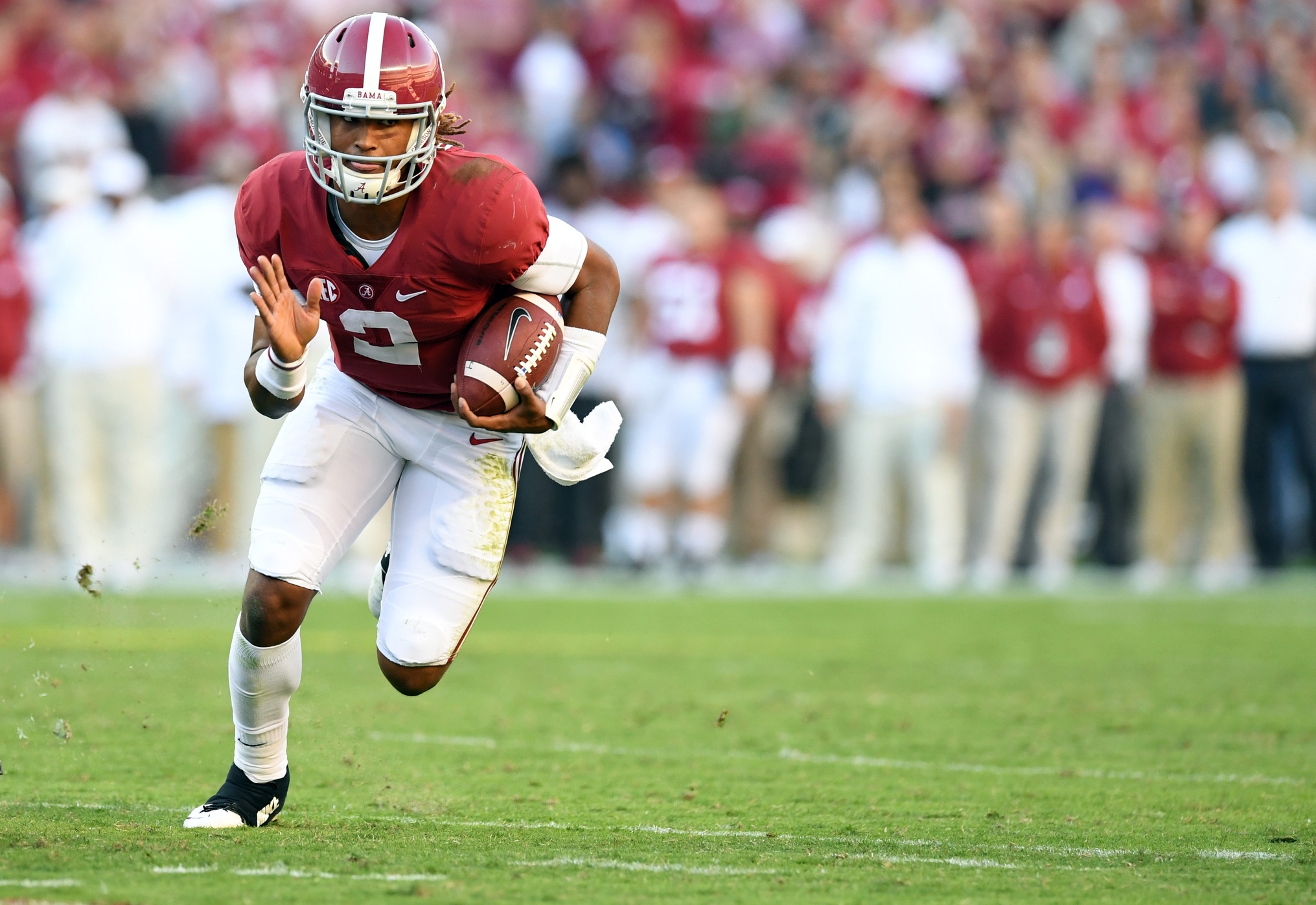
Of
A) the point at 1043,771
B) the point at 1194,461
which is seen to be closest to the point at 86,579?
the point at 1043,771

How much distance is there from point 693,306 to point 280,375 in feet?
22.4

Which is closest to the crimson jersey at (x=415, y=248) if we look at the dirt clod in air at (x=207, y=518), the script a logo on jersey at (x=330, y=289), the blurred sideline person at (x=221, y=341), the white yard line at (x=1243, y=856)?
the script a logo on jersey at (x=330, y=289)

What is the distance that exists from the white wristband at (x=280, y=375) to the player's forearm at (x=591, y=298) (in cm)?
72

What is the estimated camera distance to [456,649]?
4.66 m

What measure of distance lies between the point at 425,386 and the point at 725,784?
1.43m

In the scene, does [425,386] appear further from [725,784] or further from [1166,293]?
[1166,293]

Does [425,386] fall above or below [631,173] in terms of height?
above

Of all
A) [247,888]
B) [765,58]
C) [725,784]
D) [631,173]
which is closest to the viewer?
[247,888]

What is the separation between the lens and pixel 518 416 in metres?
4.47

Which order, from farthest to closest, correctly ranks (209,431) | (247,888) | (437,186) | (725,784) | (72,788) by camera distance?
(209,431) < (725,784) < (72,788) < (437,186) < (247,888)

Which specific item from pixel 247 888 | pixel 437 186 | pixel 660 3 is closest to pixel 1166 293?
pixel 660 3

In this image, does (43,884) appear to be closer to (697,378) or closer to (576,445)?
(576,445)

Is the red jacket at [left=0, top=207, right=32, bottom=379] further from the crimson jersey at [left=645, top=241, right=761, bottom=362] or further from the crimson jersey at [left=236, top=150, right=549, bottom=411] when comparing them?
the crimson jersey at [left=236, top=150, right=549, bottom=411]

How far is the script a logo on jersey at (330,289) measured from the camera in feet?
14.5
